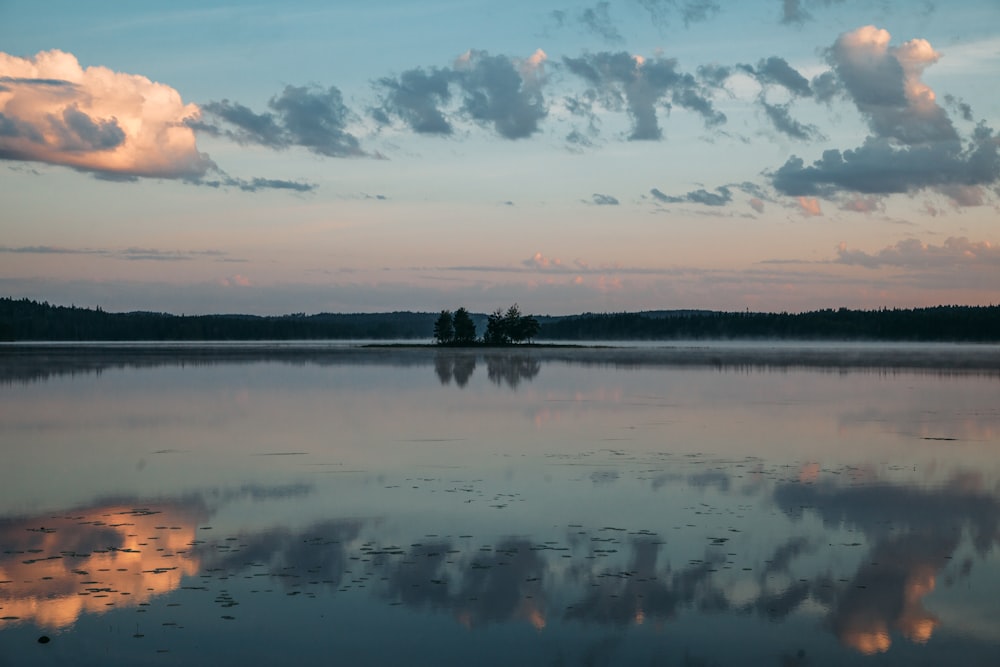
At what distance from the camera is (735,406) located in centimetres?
4175

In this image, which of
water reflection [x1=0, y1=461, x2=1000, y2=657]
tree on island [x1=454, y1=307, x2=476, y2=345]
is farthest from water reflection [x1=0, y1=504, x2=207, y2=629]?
tree on island [x1=454, y1=307, x2=476, y2=345]

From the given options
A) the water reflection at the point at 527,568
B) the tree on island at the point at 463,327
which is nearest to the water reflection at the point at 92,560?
the water reflection at the point at 527,568

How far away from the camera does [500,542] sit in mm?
15773

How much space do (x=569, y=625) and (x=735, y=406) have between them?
31.3m

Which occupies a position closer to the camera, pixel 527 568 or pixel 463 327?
pixel 527 568

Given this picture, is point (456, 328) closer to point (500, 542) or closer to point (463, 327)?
point (463, 327)

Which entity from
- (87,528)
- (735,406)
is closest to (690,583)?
(87,528)

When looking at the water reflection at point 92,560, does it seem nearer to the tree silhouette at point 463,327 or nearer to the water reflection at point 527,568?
the water reflection at point 527,568

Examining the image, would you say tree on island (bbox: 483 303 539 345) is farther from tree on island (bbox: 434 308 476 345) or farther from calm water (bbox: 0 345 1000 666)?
calm water (bbox: 0 345 1000 666)

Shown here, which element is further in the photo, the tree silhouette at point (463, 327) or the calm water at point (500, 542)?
the tree silhouette at point (463, 327)

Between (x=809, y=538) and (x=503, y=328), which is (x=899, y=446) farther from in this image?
(x=503, y=328)

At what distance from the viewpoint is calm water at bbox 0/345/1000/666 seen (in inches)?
449

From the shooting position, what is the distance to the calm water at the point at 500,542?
11.4 metres

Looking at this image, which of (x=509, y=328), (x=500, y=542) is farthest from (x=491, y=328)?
(x=500, y=542)
